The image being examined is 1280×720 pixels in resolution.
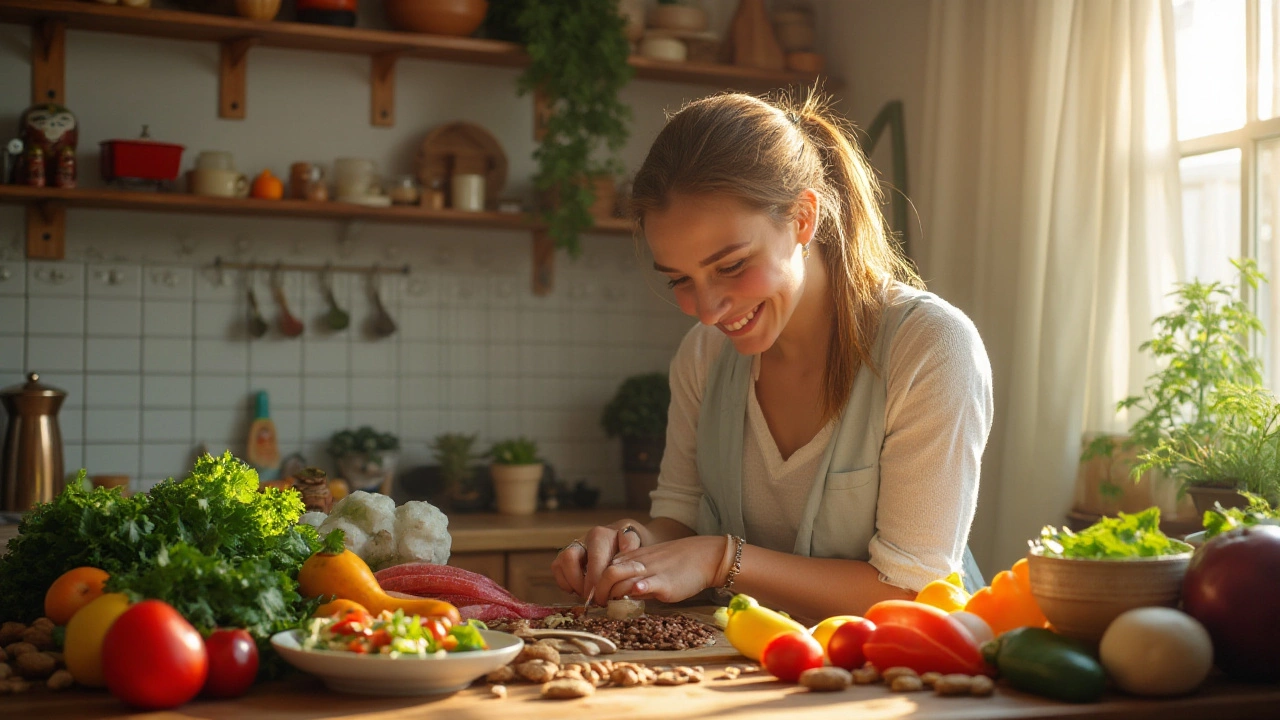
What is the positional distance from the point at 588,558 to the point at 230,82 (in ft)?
8.07

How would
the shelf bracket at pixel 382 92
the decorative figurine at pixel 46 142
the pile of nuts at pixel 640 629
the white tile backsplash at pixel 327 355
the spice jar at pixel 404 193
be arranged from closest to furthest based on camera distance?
1. the pile of nuts at pixel 640 629
2. the decorative figurine at pixel 46 142
3. the white tile backsplash at pixel 327 355
4. the spice jar at pixel 404 193
5. the shelf bracket at pixel 382 92

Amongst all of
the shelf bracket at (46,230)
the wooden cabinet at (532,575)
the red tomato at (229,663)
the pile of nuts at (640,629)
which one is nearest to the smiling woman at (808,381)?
the pile of nuts at (640,629)

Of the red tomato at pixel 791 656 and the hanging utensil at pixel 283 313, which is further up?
the hanging utensil at pixel 283 313

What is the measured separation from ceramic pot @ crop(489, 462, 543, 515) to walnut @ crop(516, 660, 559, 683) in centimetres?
248

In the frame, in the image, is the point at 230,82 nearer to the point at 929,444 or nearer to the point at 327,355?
the point at 327,355

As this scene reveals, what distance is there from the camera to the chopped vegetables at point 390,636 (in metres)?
1.01

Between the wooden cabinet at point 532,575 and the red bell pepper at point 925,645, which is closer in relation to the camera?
the red bell pepper at point 925,645

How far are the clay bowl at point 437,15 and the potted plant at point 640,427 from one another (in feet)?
3.91

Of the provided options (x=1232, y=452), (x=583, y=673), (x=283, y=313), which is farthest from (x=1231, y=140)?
(x=283, y=313)

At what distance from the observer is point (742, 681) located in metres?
1.11

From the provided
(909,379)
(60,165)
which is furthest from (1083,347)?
(60,165)

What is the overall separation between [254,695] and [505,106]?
302cm

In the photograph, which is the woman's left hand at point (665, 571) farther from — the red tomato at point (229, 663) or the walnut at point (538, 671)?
the red tomato at point (229, 663)

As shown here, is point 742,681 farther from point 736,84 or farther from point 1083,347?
point 736,84
